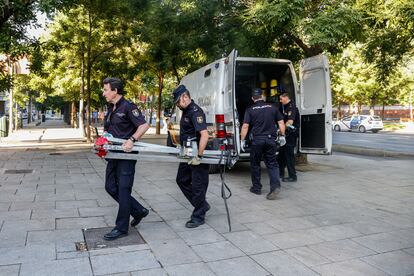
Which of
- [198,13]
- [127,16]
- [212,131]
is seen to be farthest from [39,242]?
[127,16]

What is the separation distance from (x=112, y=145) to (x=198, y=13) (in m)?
6.78

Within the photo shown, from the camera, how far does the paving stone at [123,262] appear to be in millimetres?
3666

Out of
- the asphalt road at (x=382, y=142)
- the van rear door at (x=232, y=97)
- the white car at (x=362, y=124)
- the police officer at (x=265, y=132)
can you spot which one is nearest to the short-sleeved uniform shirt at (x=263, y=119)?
the police officer at (x=265, y=132)

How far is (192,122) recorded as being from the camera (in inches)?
193

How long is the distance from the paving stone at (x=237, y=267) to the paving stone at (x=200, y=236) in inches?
24.0

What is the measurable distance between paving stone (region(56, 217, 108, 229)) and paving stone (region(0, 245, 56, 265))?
2.49 ft

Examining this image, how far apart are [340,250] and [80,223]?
3.09 metres

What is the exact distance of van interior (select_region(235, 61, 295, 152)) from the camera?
910 cm

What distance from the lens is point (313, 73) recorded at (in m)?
8.80

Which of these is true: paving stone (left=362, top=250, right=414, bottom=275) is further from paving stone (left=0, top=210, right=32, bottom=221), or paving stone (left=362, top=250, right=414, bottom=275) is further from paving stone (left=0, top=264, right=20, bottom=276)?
paving stone (left=0, top=210, right=32, bottom=221)

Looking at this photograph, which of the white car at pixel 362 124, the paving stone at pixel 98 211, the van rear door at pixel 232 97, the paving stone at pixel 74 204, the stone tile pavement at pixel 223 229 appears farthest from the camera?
the white car at pixel 362 124

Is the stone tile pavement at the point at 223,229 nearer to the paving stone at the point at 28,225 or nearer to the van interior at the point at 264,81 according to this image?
the paving stone at the point at 28,225

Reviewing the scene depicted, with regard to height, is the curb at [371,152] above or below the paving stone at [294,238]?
above

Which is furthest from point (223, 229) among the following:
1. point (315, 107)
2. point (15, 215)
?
point (315, 107)
